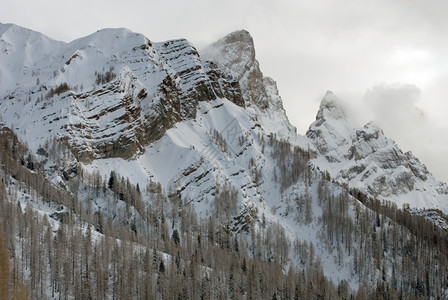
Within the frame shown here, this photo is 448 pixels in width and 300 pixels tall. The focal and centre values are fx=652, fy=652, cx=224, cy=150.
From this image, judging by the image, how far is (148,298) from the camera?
137 m

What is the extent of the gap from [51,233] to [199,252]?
4274cm

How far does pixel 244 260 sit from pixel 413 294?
53166 millimetres

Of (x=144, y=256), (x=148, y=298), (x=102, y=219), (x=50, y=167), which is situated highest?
(x=50, y=167)

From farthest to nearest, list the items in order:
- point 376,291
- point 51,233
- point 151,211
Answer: point 151,211
point 376,291
point 51,233

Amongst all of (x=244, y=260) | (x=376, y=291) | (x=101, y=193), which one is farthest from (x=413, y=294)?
(x=101, y=193)

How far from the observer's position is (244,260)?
563 ft

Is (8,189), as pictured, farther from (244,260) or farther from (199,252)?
(244,260)

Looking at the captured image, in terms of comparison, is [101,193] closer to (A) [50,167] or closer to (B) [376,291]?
(A) [50,167]

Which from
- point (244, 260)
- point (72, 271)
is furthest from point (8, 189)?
point (244, 260)

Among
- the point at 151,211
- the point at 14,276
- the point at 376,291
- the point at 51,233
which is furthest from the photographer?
the point at 151,211

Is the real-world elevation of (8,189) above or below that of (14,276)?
above

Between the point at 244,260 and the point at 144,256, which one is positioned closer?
the point at 144,256

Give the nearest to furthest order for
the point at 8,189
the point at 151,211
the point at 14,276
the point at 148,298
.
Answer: the point at 14,276, the point at 148,298, the point at 8,189, the point at 151,211

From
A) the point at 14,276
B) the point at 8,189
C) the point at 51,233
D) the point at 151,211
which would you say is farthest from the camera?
the point at 151,211
